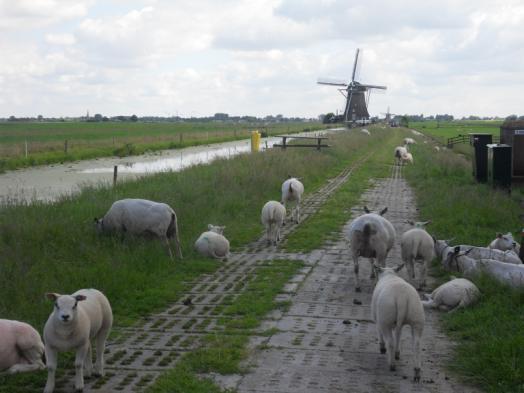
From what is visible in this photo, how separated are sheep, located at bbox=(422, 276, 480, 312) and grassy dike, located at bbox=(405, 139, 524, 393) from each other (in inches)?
5.5

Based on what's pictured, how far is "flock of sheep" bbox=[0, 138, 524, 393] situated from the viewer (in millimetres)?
6652

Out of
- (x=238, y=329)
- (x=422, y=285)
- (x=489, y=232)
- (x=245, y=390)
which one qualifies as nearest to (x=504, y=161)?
(x=489, y=232)

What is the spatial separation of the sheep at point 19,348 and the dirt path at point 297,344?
52 centimetres

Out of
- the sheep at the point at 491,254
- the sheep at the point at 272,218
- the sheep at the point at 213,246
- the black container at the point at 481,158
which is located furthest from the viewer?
the black container at the point at 481,158

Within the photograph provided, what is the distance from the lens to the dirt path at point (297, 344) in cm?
676

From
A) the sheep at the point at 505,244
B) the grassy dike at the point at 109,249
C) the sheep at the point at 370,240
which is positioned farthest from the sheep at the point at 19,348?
the sheep at the point at 505,244

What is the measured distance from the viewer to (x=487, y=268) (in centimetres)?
1031

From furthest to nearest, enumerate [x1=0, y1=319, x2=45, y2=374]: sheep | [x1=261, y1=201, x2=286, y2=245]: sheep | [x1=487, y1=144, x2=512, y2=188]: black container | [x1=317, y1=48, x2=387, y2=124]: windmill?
[x1=317, y1=48, x2=387, y2=124]: windmill → [x1=487, y1=144, x2=512, y2=188]: black container → [x1=261, y1=201, x2=286, y2=245]: sheep → [x1=0, y1=319, x2=45, y2=374]: sheep

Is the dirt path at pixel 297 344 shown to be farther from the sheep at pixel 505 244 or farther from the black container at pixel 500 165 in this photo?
the black container at pixel 500 165

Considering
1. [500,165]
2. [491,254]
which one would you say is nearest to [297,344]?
[491,254]

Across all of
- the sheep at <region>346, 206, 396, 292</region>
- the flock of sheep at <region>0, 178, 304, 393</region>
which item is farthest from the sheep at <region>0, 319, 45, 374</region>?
the sheep at <region>346, 206, 396, 292</region>

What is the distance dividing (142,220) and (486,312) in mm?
6881

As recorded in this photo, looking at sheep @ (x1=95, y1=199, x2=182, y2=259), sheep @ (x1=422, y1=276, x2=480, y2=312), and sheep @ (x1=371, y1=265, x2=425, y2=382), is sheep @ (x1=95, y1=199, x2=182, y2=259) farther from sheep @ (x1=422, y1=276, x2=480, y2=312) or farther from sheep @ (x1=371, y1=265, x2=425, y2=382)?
sheep @ (x1=371, y1=265, x2=425, y2=382)

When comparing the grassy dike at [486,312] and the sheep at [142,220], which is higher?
the sheep at [142,220]
